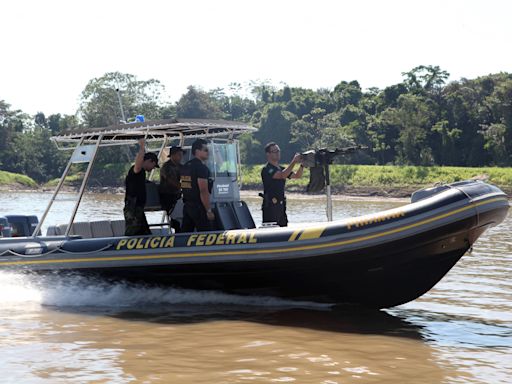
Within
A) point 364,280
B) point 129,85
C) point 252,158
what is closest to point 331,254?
point 364,280

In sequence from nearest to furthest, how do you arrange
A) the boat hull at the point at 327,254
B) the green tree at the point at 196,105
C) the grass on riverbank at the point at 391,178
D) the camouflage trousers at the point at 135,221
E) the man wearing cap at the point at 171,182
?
the boat hull at the point at 327,254, the camouflage trousers at the point at 135,221, the man wearing cap at the point at 171,182, the grass on riverbank at the point at 391,178, the green tree at the point at 196,105

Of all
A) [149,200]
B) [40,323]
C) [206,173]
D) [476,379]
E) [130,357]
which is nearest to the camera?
[476,379]

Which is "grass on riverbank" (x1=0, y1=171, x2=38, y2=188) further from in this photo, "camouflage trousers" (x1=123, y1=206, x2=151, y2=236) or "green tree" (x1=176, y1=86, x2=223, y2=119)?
"camouflage trousers" (x1=123, y1=206, x2=151, y2=236)

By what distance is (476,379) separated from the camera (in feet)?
17.4

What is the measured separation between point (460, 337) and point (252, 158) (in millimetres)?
52678

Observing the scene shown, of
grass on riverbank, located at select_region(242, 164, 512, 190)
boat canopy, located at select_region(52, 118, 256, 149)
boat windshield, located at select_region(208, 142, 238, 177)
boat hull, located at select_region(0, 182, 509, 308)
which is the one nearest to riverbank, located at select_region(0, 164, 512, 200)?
grass on riverbank, located at select_region(242, 164, 512, 190)

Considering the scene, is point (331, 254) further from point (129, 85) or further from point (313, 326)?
point (129, 85)

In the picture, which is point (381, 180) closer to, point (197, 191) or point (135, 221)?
point (135, 221)

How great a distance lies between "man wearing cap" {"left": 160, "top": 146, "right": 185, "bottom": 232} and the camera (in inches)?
319

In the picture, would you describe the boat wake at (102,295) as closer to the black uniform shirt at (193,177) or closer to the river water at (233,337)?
the river water at (233,337)

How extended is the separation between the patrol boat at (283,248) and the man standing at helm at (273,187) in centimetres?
31

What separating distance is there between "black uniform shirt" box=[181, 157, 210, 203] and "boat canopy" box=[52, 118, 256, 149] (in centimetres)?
45

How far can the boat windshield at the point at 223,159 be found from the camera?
8.23 metres

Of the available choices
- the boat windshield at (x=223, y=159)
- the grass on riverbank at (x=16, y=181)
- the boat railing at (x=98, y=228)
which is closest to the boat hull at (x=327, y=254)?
the boat railing at (x=98, y=228)
